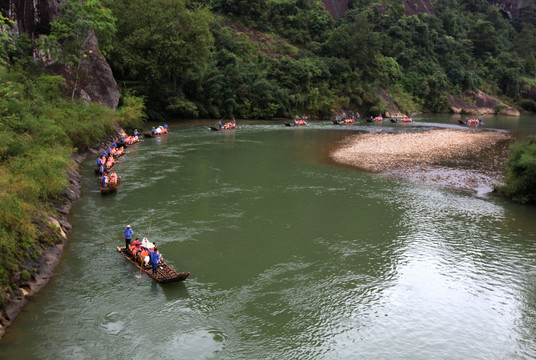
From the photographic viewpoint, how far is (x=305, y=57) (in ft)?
248

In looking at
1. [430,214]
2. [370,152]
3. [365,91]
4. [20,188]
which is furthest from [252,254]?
[365,91]

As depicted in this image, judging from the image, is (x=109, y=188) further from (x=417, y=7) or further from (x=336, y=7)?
(x=417, y=7)

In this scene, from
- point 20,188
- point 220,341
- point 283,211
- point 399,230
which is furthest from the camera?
point 283,211

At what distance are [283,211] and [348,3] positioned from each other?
95.9 metres

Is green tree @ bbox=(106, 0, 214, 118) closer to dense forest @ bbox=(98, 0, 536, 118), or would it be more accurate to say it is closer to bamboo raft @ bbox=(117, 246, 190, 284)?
dense forest @ bbox=(98, 0, 536, 118)

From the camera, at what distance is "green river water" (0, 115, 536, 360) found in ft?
41.4

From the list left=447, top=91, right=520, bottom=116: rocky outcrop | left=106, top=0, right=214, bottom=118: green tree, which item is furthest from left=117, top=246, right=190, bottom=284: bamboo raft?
left=447, top=91, right=520, bottom=116: rocky outcrop

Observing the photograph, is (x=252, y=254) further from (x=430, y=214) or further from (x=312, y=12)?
(x=312, y=12)

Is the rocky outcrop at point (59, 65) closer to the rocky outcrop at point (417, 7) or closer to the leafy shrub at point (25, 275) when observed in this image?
the leafy shrub at point (25, 275)

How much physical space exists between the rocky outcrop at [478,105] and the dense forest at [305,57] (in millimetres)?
2050

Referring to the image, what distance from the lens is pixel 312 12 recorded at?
292 ft

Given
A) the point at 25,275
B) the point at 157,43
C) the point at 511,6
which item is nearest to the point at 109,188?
the point at 25,275

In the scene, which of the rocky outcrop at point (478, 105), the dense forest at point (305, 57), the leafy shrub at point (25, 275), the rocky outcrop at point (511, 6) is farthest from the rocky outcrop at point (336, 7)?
the leafy shrub at point (25, 275)

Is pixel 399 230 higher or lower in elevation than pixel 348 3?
lower
